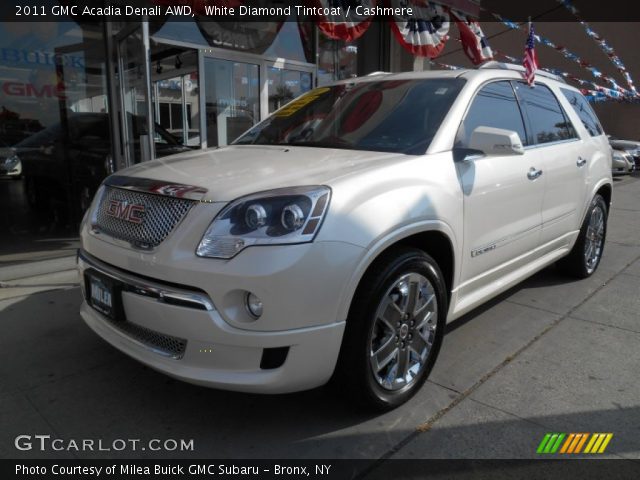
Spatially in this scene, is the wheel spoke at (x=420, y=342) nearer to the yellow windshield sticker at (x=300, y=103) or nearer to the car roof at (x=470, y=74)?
the car roof at (x=470, y=74)

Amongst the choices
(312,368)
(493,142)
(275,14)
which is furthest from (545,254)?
(275,14)

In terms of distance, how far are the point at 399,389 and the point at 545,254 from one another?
2108mm

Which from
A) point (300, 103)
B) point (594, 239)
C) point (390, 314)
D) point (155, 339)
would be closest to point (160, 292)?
point (155, 339)

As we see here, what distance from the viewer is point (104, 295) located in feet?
8.64

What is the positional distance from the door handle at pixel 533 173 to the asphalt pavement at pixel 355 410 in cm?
111

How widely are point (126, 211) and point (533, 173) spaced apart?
269 cm

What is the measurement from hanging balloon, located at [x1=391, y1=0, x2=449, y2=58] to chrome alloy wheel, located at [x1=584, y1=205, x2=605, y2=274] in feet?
17.5

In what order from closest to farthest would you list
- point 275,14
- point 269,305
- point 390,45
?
1. point 269,305
2. point 275,14
3. point 390,45

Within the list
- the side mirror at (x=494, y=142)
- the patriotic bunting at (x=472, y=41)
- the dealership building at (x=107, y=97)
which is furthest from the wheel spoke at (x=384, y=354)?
the patriotic bunting at (x=472, y=41)

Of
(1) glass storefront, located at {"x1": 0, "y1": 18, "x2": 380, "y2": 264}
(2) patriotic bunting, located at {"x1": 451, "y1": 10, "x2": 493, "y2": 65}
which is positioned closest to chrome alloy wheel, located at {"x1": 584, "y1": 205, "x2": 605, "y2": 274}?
(1) glass storefront, located at {"x1": 0, "y1": 18, "x2": 380, "y2": 264}

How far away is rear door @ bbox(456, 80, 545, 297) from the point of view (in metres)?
3.12

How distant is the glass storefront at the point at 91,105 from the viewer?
20.1 feet

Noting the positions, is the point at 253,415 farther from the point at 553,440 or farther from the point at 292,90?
the point at 292,90

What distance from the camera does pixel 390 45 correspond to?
10797 millimetres
